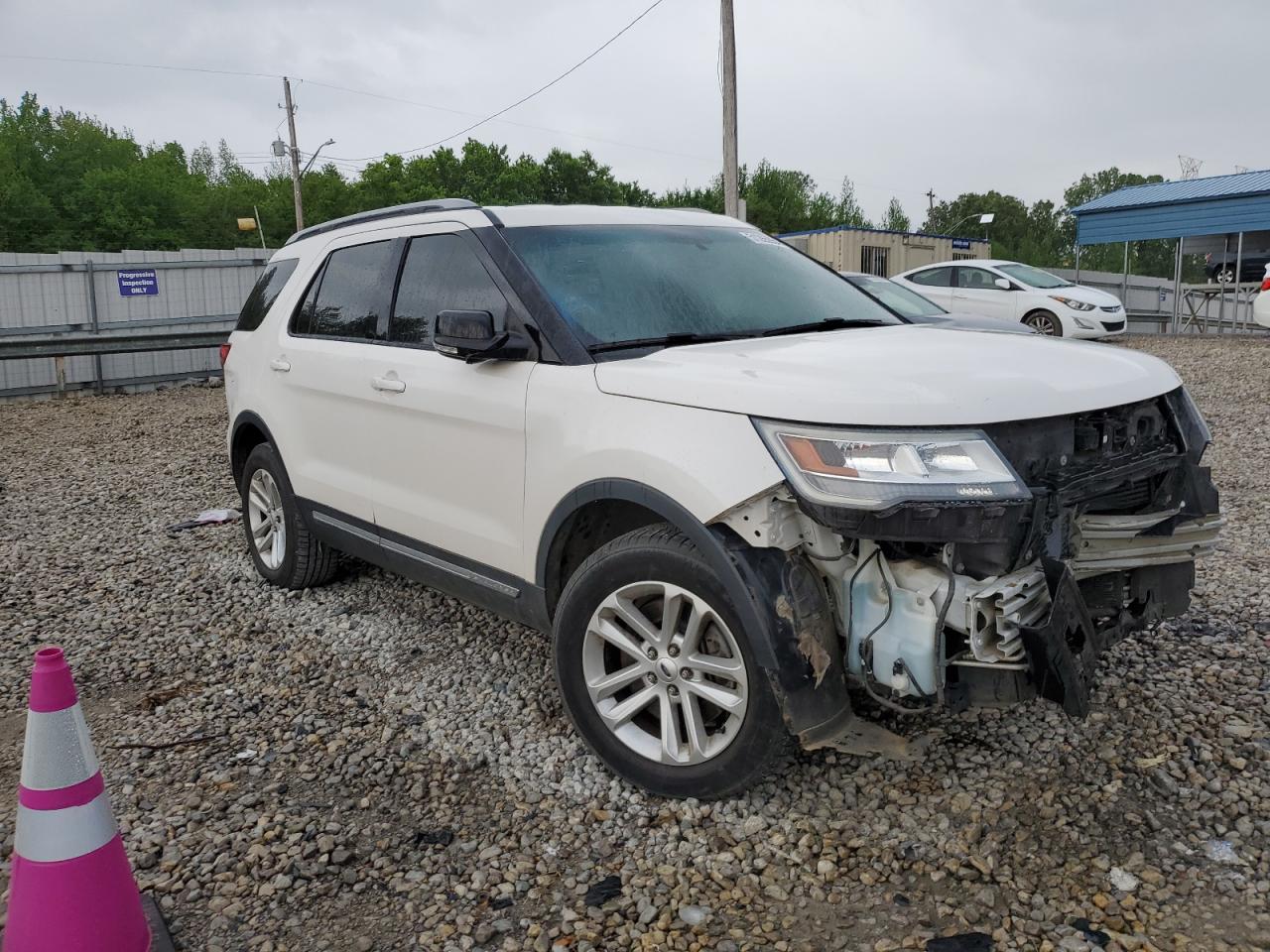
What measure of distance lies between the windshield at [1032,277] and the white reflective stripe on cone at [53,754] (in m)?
17.6

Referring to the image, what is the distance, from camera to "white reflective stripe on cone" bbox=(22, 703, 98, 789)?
2.36 metres

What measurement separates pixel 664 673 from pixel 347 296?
8.22 ft

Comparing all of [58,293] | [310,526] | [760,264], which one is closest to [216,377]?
[58,293]

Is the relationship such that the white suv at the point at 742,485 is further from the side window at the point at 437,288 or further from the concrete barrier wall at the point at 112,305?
the concrete barrier wall at the point at 112,305

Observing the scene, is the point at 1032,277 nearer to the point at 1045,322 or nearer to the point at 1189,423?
the point at 1045,322

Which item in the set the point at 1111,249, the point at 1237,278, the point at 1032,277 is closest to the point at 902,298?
the point at 1032,277

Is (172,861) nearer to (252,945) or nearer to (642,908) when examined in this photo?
(252,945)

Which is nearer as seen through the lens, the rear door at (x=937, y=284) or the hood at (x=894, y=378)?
the hood at (x=894, y=378)

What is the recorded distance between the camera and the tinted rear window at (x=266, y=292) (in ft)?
16.7

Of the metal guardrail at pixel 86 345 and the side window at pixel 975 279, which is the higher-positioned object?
the side window at pixel 975 279

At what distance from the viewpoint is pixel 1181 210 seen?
23391 mm

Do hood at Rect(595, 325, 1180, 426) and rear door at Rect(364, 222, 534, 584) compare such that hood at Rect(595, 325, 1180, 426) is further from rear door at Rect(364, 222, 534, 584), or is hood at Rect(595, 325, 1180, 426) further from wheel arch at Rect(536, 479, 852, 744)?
rear door at Rect(364, 222, 534, 584)

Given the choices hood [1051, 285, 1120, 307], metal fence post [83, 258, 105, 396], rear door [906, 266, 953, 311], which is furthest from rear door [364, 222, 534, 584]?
hood [1051, 285, 1120, 307]

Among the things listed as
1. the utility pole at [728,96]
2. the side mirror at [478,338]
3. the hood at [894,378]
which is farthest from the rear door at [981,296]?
the side mirror at [478,338]
